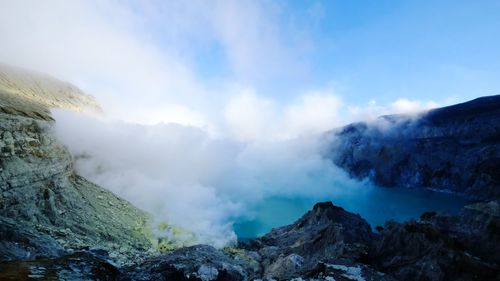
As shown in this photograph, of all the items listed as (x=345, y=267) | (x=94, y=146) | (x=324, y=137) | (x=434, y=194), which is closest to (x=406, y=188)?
(x=434, y=194)

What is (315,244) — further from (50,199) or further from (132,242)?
(50,199)

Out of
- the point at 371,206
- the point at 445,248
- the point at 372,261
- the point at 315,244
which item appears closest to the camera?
the point at 445,248

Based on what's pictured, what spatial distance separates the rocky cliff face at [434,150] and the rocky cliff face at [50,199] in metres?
103

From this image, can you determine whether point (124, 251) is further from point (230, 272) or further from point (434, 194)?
point (434, 194)

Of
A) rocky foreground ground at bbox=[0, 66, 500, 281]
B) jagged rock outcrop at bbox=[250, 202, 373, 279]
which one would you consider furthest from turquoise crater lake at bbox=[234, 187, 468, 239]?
rocky foreground ground at bbox=[0, 66, 500, 281]

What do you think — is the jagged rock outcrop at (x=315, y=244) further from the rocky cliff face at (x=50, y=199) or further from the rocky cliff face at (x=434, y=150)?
the rocky cliff face at (x=434, y=150)

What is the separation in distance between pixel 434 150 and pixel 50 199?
445ft

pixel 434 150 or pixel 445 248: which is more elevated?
pixel 434 150

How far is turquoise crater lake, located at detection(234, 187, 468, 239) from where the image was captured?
277 ft

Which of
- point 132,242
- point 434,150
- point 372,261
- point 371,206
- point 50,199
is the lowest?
point 372,261

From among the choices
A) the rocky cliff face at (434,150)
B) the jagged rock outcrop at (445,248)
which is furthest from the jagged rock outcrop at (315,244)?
the rocky cliff face at (434,150)

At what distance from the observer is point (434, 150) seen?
132875 mm

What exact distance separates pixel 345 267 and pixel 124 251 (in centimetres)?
1992

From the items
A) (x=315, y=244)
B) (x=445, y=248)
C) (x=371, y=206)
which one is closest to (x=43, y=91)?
(x=315, y=244)
